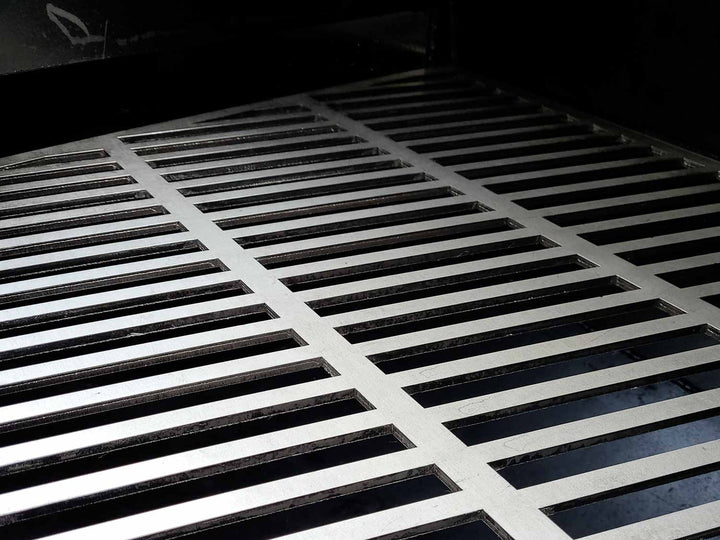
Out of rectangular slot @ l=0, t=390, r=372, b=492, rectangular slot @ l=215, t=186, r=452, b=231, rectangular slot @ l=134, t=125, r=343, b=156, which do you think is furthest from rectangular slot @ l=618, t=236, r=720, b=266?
rectangular slot @ l=134, t=125, r=343, b=156

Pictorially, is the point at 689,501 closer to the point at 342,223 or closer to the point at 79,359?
the point at 342,223

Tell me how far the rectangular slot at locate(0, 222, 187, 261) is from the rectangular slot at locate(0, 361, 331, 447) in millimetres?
419

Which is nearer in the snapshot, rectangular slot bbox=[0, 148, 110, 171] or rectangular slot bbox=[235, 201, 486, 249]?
rectangular slot bbox=[235, 201, 486, 249]

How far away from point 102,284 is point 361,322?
61cm

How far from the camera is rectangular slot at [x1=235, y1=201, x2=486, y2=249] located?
98.0 inches

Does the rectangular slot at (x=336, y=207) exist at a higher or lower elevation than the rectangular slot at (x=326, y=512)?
higher

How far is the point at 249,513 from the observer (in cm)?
145

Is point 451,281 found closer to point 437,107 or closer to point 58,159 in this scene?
point 58,159

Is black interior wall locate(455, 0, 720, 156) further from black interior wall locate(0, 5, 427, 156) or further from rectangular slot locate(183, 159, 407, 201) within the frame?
rectangular slot locate(183, 159, 407, 201)

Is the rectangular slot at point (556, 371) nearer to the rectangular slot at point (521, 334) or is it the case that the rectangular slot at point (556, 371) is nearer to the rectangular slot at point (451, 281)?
the rectangular slot at point (521, 334)

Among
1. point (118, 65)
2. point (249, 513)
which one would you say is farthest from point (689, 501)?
point (118, 65)

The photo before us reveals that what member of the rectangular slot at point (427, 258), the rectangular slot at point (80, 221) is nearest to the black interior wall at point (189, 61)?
the rectangular slot at point (80, 221)

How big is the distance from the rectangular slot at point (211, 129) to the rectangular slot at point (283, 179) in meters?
0.48

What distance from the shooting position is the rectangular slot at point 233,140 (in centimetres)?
307
